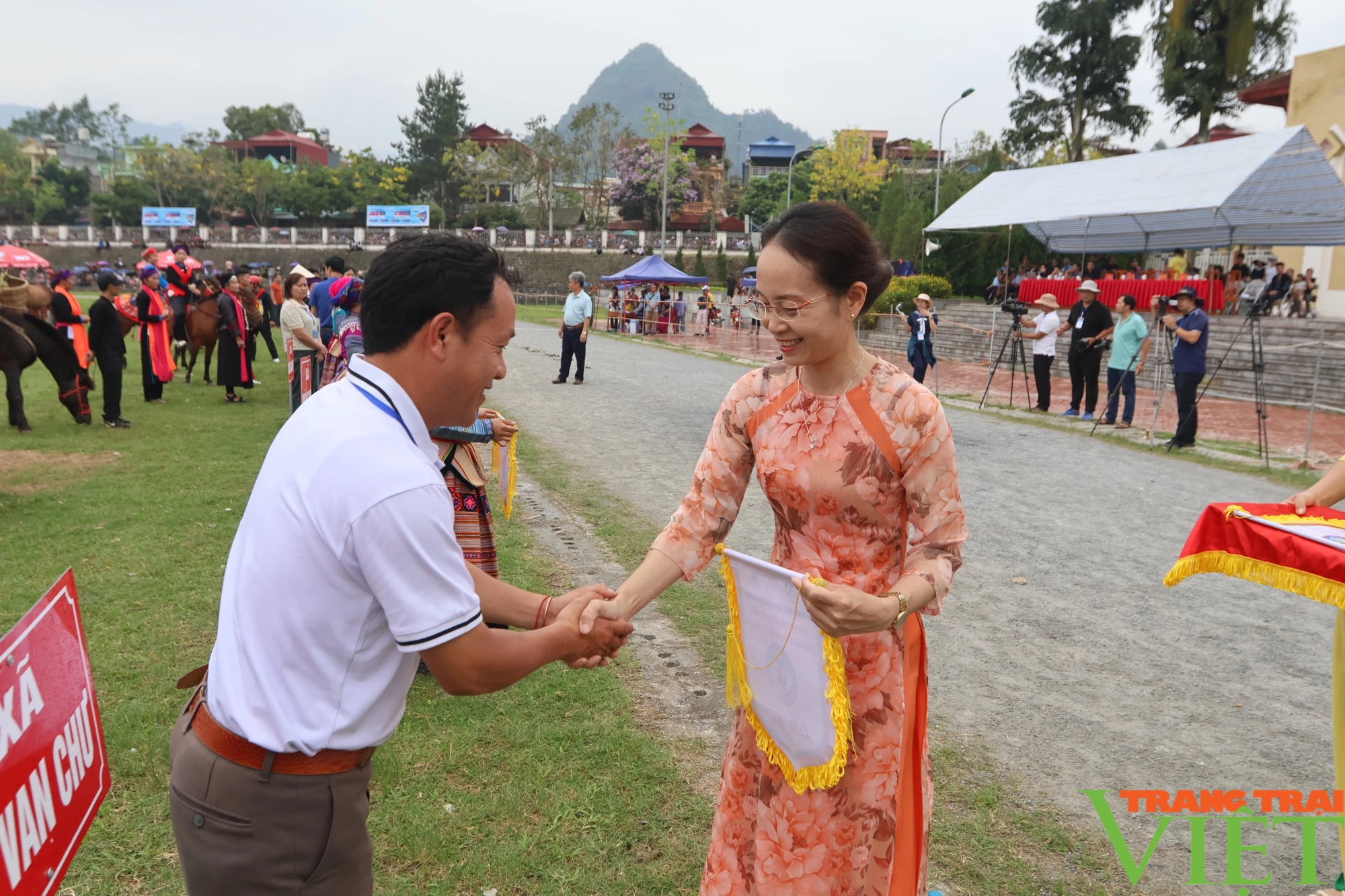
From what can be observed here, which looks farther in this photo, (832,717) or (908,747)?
(908,747)

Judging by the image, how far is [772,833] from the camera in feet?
7.22

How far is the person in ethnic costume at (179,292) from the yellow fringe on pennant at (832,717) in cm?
1455

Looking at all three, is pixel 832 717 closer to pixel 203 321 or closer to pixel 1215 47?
pixel 203 321

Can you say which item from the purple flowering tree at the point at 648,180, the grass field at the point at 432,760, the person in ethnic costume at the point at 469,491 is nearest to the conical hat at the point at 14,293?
the grass field at the point at 432,760

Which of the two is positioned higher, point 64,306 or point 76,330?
point 64,306

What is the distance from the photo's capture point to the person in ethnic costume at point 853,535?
2.12 meters

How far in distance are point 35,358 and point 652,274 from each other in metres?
19.4

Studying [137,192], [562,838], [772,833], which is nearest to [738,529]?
[562,838]

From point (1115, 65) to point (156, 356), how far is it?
4122 centimetres

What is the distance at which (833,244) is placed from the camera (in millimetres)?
2145

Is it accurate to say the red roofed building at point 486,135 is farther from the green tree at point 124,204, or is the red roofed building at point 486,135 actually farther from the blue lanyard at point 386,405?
the blue lanyard at point 386,405

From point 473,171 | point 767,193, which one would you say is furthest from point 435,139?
point 767,193

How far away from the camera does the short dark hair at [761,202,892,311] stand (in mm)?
2148

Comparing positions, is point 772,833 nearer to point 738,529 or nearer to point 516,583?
point 516,583
